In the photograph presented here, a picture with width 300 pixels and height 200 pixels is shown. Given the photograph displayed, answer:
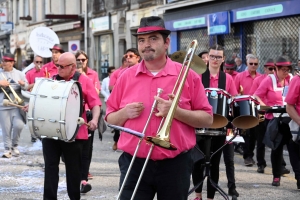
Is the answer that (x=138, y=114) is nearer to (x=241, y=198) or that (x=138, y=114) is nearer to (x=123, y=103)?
(x=123, y=103)

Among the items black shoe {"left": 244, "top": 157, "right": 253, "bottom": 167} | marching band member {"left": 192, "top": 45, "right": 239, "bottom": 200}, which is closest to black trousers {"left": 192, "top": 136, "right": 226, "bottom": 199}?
marching band member {"left": 192, "top": 45, "right": 239, "bottom": 200}

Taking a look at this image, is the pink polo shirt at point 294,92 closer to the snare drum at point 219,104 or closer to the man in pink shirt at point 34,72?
the snare drum at point 219,104

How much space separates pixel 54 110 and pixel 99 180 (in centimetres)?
338

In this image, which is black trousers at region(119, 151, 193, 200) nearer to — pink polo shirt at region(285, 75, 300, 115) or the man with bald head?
the man with bald head

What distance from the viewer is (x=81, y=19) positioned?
34.2 meters

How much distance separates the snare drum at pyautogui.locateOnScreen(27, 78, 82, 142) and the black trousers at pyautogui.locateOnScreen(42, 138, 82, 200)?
30 cm

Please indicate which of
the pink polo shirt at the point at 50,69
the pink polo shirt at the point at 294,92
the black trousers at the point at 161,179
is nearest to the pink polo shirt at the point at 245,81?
the pink polo shirt at the point at 50,69

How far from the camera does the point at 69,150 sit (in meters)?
7.08

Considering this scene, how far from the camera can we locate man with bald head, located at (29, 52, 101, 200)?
705 centimetres

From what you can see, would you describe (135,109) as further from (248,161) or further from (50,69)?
(248,161)

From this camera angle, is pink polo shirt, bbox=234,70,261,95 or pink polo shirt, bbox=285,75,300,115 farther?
pink polo shirt, bbox=234,70,261,95

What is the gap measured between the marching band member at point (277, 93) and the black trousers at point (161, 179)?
478 cm

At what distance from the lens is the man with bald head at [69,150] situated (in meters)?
7.05

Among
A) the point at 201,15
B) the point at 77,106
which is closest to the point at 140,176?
the point at 77,106
